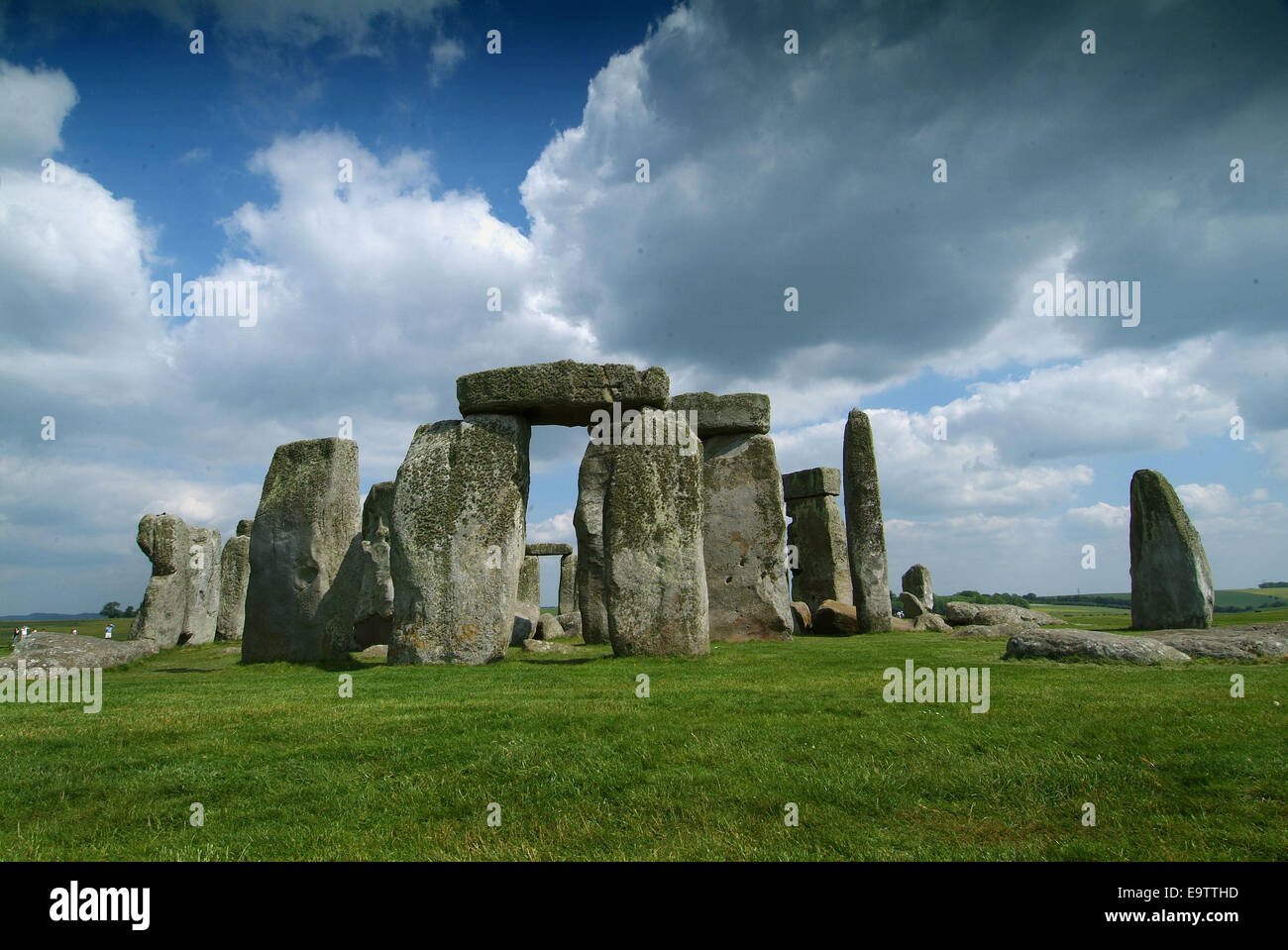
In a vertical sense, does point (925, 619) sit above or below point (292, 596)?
below

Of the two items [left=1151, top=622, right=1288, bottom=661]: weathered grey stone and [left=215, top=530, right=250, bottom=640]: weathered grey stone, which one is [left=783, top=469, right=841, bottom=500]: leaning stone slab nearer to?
[left=1151, top=622, right=1288, bottom=661]: weathered grey stone

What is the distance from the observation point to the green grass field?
12.3 feet

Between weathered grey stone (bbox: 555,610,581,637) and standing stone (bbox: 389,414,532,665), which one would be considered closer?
standing stone (bbox: 389,414,532,665)

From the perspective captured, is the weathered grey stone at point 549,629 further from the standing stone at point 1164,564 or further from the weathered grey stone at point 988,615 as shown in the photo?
the standing stone at point 1164,564

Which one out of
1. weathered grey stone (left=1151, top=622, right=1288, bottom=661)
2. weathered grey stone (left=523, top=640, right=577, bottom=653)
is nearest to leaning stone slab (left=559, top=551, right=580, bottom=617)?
weathered grey stone (left=523, top=640, right=577, bottom=653)

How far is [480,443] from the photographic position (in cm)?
1116

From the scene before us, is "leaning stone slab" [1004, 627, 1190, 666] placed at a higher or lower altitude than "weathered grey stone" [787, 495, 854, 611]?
lower

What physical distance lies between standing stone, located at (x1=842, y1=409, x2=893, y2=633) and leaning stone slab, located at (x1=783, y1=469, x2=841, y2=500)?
2.77 m

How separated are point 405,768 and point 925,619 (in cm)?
1539

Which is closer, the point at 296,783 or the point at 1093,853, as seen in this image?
the point at 1093,853

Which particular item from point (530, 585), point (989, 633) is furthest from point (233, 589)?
point (989, 633)

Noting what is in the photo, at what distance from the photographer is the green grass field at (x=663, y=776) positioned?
3734mm
